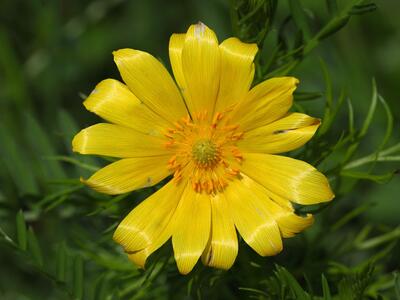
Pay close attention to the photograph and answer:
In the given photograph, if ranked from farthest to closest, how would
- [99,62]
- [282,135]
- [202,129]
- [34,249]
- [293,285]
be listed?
[99,62] → [202,129] → [34,249] → [282,135] → [293,285]

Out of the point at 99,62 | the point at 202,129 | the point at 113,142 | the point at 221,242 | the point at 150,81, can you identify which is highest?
the point at 150,81

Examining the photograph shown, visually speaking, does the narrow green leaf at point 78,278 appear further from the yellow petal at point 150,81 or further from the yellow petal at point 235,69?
the yellow petal at point 235,69

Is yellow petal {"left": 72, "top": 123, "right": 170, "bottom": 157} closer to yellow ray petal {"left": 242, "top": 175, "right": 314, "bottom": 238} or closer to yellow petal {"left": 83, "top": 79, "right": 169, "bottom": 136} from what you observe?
yellow petal {"left": 83, "top": 79, "right": 169, "bottom": 136}

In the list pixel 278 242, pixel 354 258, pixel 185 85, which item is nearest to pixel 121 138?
pixel 185 85

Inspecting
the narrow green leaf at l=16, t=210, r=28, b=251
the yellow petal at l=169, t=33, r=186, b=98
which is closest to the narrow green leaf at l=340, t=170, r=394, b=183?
the yellow petal at l=169, t=33, r=186, b=98

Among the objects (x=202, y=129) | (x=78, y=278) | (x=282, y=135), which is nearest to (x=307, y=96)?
(x=282, y=135)

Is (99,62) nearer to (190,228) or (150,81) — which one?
(150,81)

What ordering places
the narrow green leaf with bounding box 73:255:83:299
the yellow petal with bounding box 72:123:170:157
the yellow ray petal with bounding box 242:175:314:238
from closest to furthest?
the yellow ray petal with bounding box 242:175:314:238 < the yellow petal with bounding box 72:123:170:157 < the narrow green leaf with bounding box 73:255:83:299
